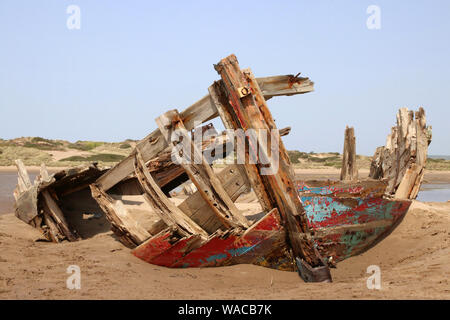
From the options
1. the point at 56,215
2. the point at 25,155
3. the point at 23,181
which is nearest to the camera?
the point at 56,215

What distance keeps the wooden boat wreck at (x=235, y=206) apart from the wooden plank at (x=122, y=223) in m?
0.01

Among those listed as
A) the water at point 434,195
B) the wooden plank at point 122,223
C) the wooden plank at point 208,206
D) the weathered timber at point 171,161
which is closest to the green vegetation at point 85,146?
the water at point 434,195

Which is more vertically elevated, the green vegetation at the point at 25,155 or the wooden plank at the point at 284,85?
the wooden plank at the point at 284,85

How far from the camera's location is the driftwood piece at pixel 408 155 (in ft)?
27.4

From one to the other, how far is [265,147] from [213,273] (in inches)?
65.6

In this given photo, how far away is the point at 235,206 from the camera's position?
17.6 feet

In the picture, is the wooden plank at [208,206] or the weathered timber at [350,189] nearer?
the wooden plank at [208,206]

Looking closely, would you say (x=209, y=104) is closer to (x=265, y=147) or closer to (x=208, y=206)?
(x=265, y=147)

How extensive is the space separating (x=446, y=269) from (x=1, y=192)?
13453 millimetres

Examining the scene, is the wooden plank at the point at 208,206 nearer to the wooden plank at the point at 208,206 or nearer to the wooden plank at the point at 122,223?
the wooden plank at the point at 208,206

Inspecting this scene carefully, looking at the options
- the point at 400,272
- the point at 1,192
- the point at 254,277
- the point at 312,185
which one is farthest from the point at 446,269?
the point at 1,192

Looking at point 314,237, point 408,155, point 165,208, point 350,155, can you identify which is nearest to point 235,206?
point 165,208
